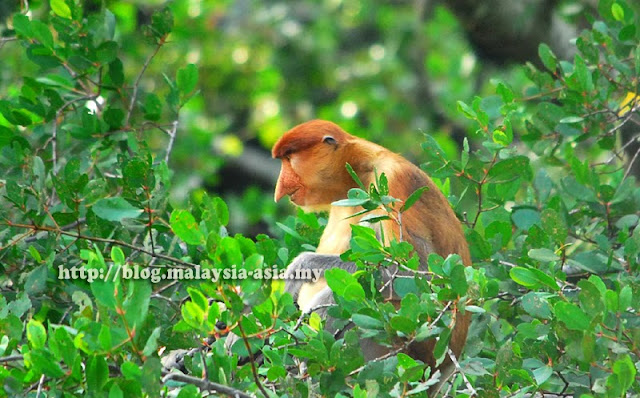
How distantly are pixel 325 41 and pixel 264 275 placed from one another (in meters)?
8.28

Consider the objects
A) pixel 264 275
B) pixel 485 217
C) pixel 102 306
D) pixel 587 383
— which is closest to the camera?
pixel 102 306

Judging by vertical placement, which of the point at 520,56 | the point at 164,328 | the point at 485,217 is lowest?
the point at 520,56

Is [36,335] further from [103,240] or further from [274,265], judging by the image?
[274,265]

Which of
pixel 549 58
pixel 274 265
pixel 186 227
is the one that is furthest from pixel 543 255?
pixel 549 58

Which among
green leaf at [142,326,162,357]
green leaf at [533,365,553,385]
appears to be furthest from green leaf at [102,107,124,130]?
green leaf at [533,365,553,385]

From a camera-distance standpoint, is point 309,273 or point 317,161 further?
point 317,161

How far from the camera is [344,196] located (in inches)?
155

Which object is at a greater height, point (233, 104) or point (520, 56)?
point (520, 56)

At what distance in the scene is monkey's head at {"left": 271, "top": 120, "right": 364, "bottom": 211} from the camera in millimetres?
3930

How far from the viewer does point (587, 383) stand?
245cm

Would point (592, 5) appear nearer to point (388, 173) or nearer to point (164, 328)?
point (388, 173)

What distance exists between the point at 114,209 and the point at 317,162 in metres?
1.41

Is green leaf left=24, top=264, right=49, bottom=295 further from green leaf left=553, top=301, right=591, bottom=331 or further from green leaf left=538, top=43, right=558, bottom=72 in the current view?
green leaf left=538, top=43, right=558, bottom=72

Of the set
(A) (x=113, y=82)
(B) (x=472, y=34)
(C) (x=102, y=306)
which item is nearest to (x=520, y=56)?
(B) (x=472, y=34)
